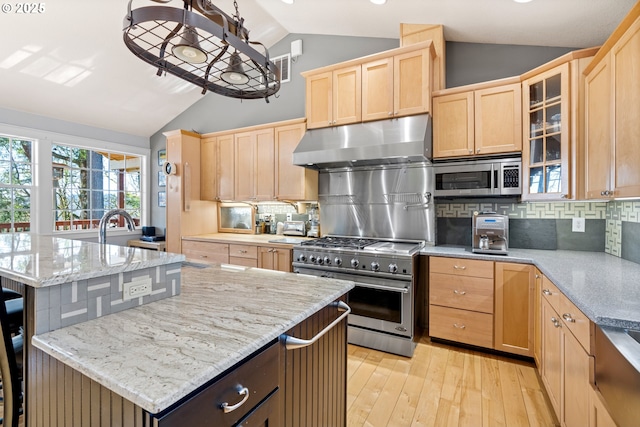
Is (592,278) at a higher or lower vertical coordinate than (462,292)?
higher

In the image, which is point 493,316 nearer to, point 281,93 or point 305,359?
point 305,359

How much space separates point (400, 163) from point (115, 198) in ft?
15.0

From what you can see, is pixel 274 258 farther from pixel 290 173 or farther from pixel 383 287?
pixel 383 287

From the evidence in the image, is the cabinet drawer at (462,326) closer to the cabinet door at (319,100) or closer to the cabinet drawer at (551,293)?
the cabinet drawer at (551,293)

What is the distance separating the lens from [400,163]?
3266 mm

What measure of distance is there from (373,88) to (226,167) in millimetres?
2290

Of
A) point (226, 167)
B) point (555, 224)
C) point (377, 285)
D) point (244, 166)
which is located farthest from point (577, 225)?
point (226, 167)

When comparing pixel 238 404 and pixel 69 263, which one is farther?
pixel 69 263

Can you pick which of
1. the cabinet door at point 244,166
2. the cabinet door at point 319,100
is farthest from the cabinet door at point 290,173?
the cabinet door at point 244,166

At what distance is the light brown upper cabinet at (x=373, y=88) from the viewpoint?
2.88 m

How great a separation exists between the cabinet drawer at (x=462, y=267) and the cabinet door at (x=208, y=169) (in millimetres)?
3107

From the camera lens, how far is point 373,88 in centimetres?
309

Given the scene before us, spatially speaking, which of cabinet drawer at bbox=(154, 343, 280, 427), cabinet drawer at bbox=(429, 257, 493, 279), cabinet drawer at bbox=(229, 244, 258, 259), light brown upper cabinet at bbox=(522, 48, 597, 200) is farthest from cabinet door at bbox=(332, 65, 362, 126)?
cabinet drawer at bbox=(154, 343, 280, 427)

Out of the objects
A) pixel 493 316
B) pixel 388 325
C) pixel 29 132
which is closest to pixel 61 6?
pixel 29 132
